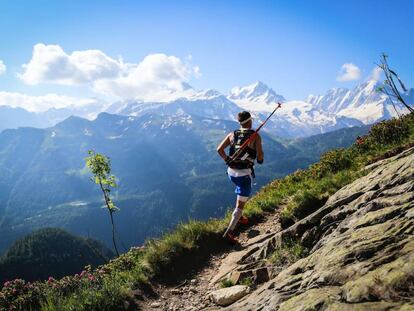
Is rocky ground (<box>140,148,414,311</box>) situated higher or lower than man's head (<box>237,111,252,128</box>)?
lower

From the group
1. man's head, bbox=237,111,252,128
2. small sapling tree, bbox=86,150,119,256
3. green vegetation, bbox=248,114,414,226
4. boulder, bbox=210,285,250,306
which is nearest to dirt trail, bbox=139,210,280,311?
boulder, bbox=210,285,250,306

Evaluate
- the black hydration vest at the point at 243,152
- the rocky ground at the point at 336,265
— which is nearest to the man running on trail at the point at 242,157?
the black hydration vest at the point at 243,152

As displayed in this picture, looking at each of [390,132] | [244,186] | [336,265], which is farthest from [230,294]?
[390,132]

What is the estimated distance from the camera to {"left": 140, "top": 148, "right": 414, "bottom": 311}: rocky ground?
4750 millimetres

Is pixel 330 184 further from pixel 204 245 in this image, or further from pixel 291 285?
pixel 291 285

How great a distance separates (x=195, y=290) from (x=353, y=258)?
4.72 metres

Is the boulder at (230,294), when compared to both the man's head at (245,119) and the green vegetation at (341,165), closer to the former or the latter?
the man's head at (245,119)

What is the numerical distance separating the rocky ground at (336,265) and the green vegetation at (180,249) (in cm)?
63

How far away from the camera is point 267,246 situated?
9.65 meters

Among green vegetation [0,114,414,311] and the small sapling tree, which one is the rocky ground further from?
the small sapling tree

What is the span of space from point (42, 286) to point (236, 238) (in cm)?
630

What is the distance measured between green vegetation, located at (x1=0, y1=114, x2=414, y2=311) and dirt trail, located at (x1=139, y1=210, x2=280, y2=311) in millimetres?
496

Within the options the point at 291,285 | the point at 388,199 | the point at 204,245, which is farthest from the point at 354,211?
the point at 204,245

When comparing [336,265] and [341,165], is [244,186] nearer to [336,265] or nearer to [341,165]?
[336,265]
